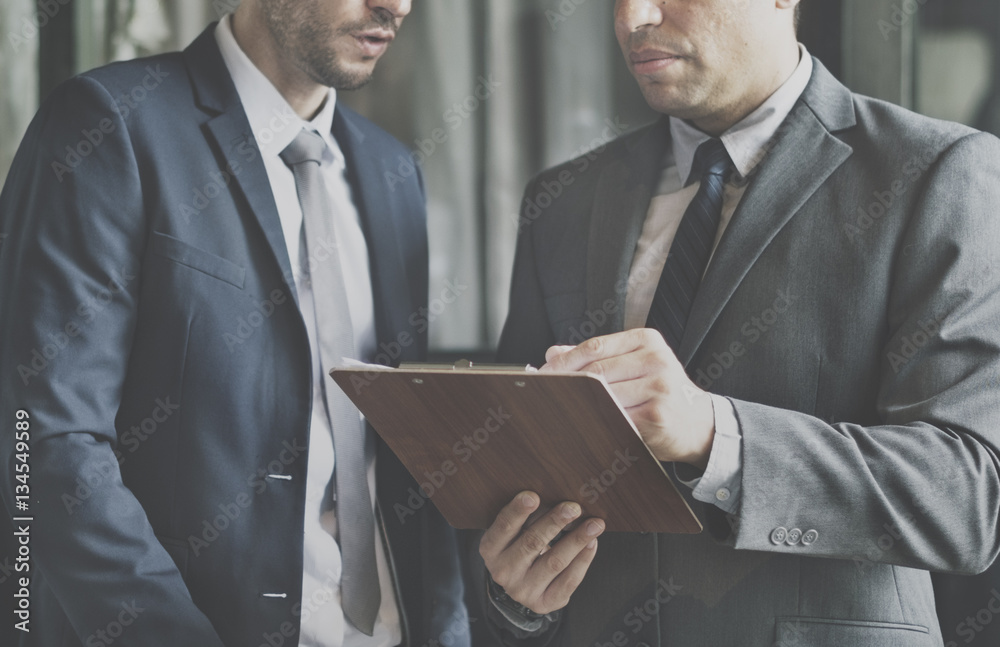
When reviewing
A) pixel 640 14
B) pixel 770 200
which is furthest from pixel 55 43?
pixel 770 200

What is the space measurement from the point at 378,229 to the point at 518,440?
2.71 feet

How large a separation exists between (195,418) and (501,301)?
147 cm

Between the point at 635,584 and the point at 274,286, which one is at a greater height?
the point at 274,286

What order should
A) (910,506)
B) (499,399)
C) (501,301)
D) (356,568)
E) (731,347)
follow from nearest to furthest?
1. (499,399)
2. (910,506)
3. (731,347)
4. (356,568)
5. (501,301)

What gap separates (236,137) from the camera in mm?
1718

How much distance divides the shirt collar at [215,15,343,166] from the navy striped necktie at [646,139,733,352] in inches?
31.3

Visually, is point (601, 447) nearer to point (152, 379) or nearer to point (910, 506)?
point (910, 506)

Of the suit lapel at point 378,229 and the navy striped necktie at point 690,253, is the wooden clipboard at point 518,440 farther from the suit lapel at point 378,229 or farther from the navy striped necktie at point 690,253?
the suit lapel at point 378,229

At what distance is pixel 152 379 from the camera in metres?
1.59

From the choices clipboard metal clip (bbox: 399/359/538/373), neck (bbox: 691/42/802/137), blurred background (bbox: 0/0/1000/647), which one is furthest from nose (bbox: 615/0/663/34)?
blurred background (bbox: 0/0/1000/647)

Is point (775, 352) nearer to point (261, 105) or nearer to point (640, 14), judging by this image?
point (640, 14)

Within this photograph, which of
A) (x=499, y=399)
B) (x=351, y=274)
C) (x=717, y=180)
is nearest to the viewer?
(x=499, y=399)

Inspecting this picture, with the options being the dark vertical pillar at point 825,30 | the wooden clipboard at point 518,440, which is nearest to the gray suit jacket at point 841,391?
the wooden clipboard at point 518,440

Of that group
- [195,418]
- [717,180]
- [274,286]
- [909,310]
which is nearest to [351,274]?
[274,286]
